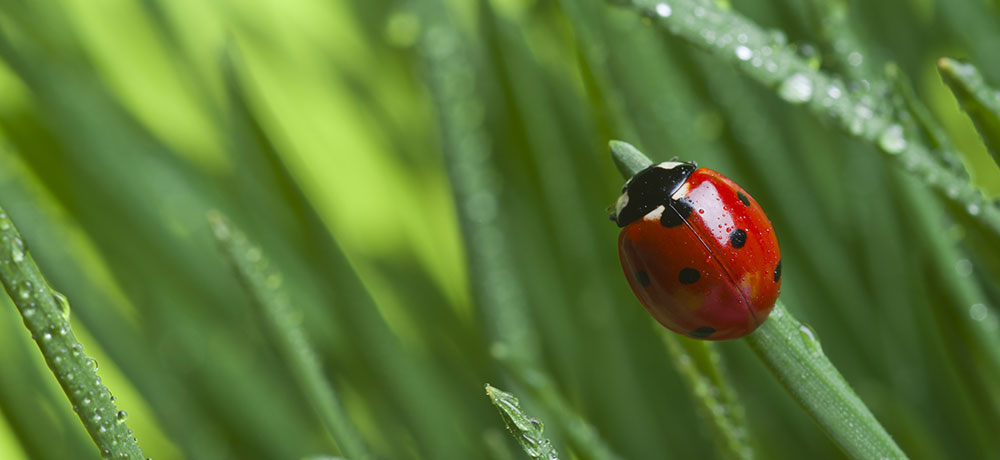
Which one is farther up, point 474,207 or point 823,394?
point 474,207

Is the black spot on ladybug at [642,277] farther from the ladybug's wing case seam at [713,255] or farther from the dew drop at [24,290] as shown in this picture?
the dew drop at [24,290]

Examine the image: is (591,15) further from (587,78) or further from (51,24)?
(51,24)

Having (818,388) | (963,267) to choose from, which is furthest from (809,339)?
(963,267)

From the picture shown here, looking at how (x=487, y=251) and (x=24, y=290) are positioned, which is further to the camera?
(x=487, y=251)

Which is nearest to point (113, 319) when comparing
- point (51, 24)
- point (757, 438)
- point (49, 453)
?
point (49, 453)

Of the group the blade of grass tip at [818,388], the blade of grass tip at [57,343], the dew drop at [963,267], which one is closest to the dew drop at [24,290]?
the blade of grass tip at [57,343]

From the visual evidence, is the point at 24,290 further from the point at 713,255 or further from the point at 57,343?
the point at 713,255

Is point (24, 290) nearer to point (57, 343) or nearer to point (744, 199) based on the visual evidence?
point (57, 343)

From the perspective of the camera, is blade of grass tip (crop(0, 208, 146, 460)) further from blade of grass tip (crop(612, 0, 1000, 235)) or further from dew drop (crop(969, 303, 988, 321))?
dew drop (crop(969, 303, 988, 321))
